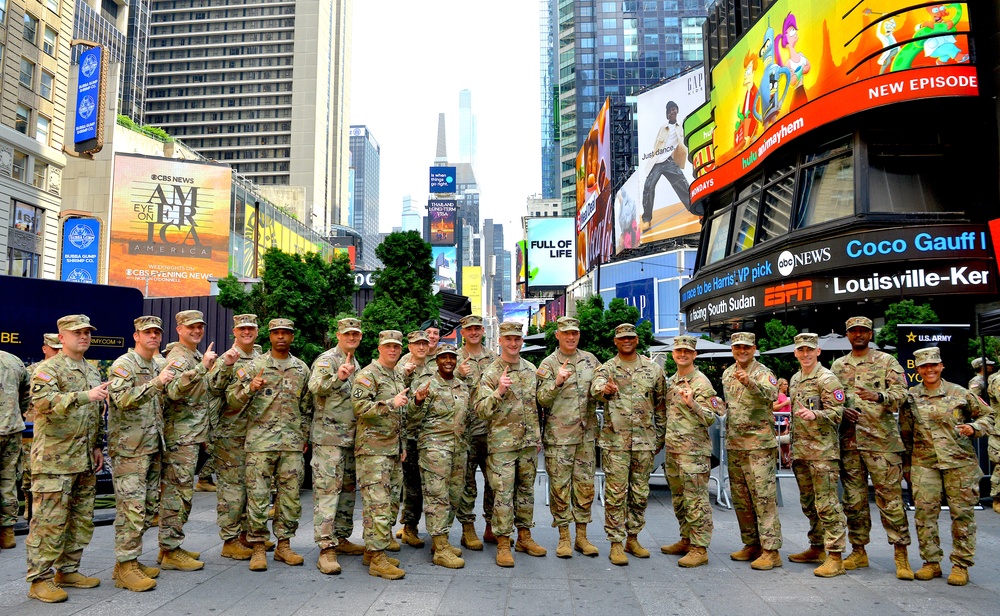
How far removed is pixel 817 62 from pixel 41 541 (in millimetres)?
18634

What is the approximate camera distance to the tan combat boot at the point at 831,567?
5.80 m

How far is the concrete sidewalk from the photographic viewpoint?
4855mm

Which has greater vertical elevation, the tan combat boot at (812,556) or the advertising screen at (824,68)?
the advertising screen at (824,68)

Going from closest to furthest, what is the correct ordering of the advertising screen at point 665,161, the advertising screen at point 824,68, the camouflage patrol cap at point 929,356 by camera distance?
the camouflage patrol cap at point 929,356 < the advertising screen at point 824,68 < the advertising screen at point 665,161

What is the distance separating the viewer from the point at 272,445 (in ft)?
19.7

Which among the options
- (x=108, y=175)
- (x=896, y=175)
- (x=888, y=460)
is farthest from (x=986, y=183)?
(x=108, y=175)

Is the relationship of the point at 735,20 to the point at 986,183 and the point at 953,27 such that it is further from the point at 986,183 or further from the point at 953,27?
the point at 986,183

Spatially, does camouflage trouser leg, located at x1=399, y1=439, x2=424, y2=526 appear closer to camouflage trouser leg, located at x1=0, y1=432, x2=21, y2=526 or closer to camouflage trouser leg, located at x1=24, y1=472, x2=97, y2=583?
camouflage trouser leg, located at x1=24, y1=472, x2=97, y2=583

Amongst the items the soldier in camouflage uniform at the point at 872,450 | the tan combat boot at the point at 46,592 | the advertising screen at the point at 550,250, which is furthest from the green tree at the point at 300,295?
the advertising screen at the point at 550,250

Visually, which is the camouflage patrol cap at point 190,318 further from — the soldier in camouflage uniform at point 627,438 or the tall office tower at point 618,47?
the tall office tower at point 618,47

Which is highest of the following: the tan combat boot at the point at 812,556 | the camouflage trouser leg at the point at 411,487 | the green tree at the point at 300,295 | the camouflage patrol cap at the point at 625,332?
the green tree at the point at 300,295

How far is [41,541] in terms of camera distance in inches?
198

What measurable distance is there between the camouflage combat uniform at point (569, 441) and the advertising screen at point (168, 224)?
47.9 m

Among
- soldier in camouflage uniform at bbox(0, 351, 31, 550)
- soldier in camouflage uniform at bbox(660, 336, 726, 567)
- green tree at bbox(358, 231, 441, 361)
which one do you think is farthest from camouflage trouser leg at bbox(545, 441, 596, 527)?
soldier in camouflage uniform at bbox(0, 351, 31, 550)
